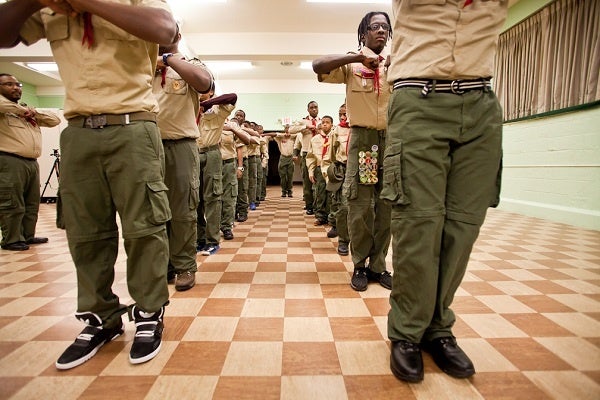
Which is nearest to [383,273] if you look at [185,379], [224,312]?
[224,312]

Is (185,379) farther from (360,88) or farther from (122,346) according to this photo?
(360,88)

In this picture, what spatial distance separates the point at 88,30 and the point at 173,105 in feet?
2.86

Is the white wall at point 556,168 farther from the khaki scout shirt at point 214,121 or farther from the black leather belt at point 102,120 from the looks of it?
the black leather belt at point 102,120

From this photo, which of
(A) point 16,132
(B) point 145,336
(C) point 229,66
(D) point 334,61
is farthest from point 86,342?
(C) point 229,66

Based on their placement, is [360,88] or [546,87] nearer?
[360,88]

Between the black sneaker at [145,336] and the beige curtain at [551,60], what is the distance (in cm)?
532

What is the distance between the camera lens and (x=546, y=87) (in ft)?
16.0

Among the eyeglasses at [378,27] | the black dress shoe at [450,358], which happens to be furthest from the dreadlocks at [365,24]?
the black dress shoe at [450,358]

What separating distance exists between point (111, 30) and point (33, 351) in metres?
1.33

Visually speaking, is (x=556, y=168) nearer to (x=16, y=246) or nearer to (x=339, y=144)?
(x=339, y=144)

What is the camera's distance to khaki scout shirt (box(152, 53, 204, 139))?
2.01 m

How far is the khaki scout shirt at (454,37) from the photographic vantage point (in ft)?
3.63

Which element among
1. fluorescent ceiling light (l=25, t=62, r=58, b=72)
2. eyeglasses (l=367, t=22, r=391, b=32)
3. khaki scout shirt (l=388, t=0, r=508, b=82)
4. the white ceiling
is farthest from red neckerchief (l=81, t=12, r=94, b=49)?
fluorescent ceiling light (l=25, t=62, r=58, b=72)

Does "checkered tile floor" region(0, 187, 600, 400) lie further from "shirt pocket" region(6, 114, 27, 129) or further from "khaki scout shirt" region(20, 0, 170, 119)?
"shirt pocket" region(6, 114, 27, 129)
